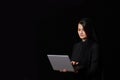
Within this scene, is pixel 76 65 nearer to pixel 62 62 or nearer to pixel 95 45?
pixel 62 62

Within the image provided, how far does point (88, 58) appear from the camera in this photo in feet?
13.0

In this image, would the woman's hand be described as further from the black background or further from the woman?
the black background

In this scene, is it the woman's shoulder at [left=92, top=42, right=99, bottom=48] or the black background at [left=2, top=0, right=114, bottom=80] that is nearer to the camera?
the woman's shoulder at [left=92, top=42, right=99, bottom=48]

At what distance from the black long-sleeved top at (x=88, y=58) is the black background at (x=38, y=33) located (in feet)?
2.97

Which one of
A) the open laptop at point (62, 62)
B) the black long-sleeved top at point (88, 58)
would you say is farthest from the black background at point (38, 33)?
the open laptop at point (62, 62)

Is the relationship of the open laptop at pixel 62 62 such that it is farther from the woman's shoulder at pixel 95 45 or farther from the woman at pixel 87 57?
the woman's shoulder at pixel 95 45

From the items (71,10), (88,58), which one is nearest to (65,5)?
(71,10)

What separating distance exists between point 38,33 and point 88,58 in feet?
3.96

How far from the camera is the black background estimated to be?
4949 mm

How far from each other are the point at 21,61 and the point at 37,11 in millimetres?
698

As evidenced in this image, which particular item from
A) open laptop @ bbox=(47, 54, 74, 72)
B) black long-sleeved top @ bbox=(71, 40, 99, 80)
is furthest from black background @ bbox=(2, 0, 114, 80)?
open laptop @ bbox=(47, 54, 74, 72)

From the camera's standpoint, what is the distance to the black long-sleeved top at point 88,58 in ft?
12.8

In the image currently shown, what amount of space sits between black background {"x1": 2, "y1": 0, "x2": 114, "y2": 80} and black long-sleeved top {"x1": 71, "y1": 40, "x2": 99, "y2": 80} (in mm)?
906

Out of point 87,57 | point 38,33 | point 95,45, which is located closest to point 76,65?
point 87,57
